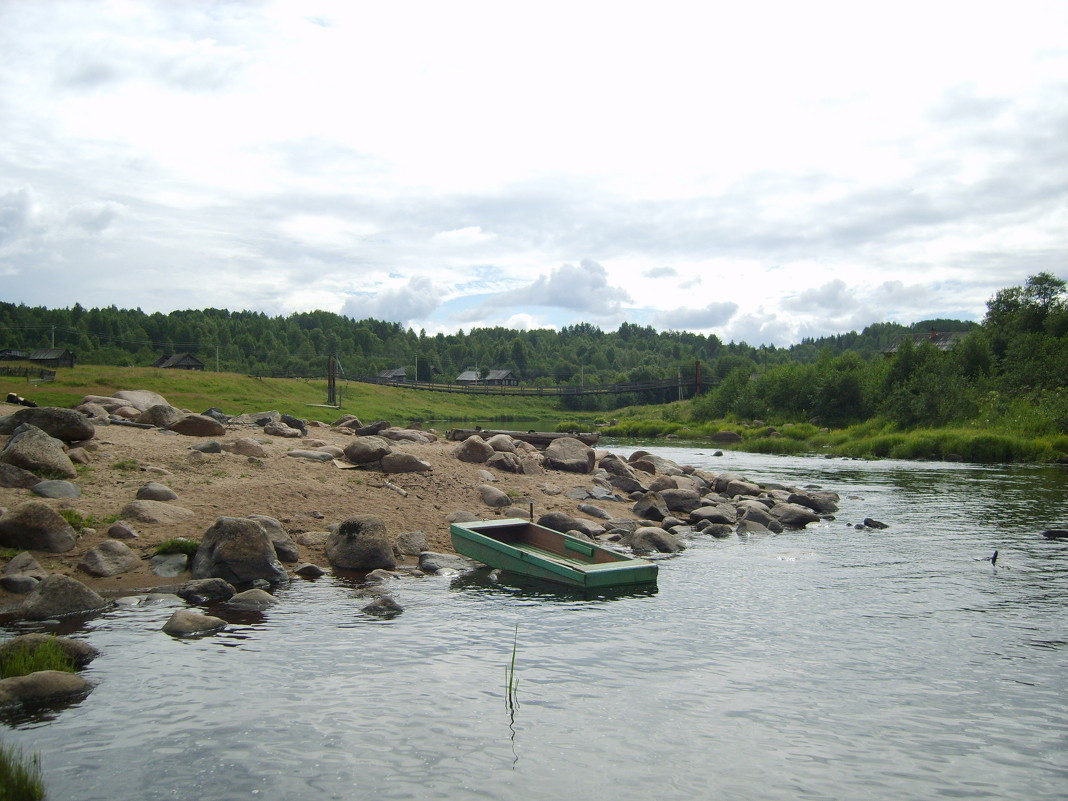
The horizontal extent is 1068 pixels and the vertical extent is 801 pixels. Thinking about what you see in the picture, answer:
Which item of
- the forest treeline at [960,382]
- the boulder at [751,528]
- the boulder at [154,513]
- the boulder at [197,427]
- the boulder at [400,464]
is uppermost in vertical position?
the forest treeline at [960,382]

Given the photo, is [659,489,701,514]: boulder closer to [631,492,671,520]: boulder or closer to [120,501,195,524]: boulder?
[631,492,671,520]: boulder

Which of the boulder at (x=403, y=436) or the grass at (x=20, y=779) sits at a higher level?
the boulder at (x=403, y=436)

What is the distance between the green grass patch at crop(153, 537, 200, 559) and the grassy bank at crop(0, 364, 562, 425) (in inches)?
1731

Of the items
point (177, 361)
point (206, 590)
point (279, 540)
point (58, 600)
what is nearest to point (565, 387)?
point (177, 361)

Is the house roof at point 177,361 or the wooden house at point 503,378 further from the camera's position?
the wooden house at point 503,378

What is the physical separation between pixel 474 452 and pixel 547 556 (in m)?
9.71

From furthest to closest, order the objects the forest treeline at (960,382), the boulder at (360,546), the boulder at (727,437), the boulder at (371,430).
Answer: the boulder at (727,437) → the forest treeline at (960,382) → the boulder at (371,430) → the boulder at (360,546)

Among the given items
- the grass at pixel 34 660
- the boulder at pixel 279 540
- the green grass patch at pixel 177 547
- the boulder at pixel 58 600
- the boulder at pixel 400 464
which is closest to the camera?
the grass at pixel 34 660

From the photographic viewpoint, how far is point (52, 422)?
19109 millimetres

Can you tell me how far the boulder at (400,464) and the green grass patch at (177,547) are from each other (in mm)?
7856

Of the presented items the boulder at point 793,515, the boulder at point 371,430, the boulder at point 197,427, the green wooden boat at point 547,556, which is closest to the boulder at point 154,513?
the green wooden boat at point 547,556

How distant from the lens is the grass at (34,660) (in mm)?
9570

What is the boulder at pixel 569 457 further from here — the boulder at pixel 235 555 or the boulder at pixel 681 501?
the boulder at pixel 235 555

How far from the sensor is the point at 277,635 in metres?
12.0
